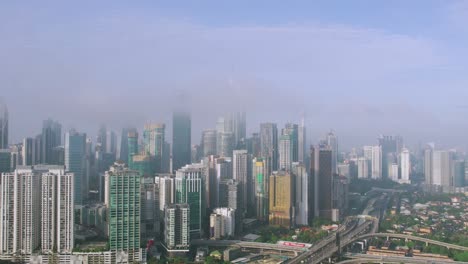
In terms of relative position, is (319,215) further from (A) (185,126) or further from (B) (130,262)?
(B) (130,262)

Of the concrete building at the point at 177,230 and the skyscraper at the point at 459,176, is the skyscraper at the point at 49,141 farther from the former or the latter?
the skyscraper at the point at 459,176

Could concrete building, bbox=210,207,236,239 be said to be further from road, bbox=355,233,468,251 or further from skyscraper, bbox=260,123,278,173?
skyscraper, bbox=260,123,278,173

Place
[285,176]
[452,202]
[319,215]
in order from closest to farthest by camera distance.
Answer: [285,176] < [319,215] < [452,202]

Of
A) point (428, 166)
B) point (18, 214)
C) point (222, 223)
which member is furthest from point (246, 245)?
point (428, 166)

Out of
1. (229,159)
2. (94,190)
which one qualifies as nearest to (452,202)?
(229,159)

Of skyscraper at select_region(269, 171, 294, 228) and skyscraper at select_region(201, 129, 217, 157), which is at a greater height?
skyscraper at select_region(201, 129, 217, 157)

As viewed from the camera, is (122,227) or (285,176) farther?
(285,176)

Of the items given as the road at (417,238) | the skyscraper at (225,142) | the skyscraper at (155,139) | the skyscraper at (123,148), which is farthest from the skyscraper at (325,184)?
the skyscraper at (123,148)

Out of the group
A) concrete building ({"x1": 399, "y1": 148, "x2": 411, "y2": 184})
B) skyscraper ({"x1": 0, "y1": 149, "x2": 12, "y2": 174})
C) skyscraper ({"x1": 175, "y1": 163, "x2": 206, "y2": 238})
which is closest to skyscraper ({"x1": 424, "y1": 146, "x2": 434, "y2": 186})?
concrete building ({"x1": 399, "y1": 148, "x2": 411, "y2": 184})
